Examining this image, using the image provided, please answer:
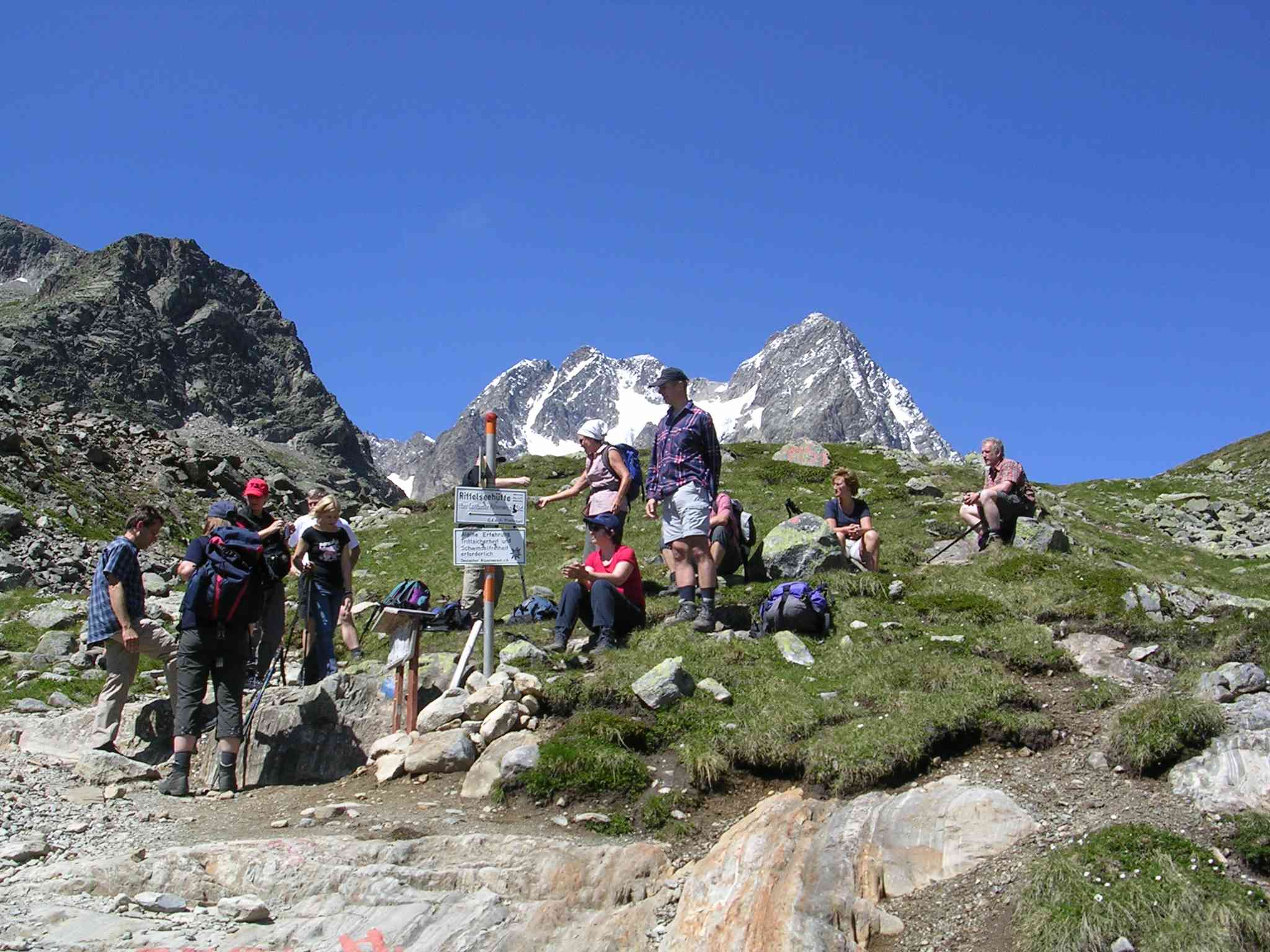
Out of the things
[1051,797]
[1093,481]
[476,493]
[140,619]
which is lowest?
[1051,797]

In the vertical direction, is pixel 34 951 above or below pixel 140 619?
below

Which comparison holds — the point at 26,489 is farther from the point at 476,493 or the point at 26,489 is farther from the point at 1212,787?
the point at 1212,787

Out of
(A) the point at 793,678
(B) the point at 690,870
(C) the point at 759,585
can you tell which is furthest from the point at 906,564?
(B) the point at 690,870

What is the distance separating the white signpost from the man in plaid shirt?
10.4 feet

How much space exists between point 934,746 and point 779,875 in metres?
2.23

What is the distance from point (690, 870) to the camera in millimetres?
6848

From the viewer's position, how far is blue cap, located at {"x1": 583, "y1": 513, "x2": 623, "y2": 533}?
40.0ft

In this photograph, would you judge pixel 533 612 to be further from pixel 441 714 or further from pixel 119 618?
pixel 119 618

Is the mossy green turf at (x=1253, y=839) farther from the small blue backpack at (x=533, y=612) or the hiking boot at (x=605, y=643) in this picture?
the small blue backpack at (x=533, y=612)

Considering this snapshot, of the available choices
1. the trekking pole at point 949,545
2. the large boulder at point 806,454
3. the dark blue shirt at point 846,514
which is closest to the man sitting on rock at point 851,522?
the dark blue shirt at point 846,514

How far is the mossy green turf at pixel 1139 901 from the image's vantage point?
18.0 feet

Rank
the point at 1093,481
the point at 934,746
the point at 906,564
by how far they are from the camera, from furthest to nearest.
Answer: the point at 1093,481 → the point at 906,564 → the point at 934,746

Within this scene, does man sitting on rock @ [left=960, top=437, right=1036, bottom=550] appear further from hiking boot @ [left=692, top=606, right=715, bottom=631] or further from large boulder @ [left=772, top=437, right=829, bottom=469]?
large boulder @ [left=772, top=437, right=829, bottom=469]

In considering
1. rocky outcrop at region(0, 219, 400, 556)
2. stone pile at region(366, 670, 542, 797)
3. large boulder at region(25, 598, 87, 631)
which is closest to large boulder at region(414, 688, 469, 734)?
stone pile at region(366, 670, 542, 797)
